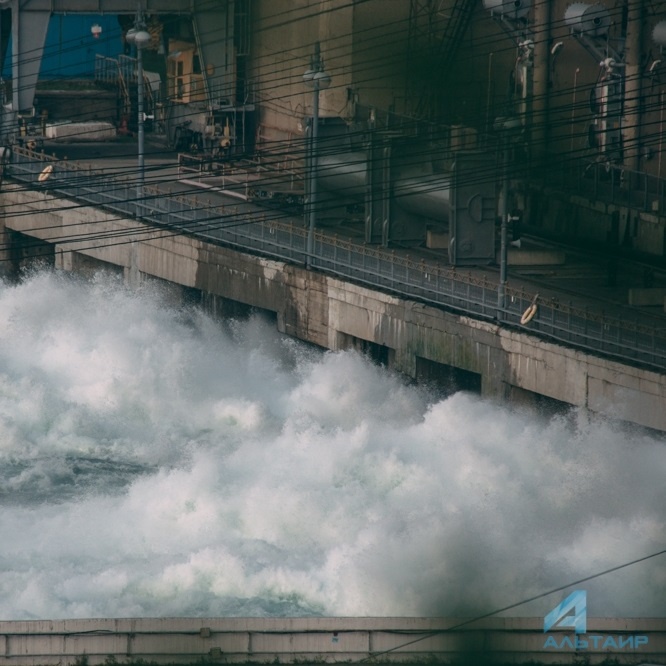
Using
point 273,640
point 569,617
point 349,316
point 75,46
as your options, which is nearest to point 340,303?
point 349,316

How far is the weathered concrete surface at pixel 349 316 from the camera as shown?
4091 cm

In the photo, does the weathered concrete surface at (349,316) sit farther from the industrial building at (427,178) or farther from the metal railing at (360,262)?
the metal railing at (360,262)

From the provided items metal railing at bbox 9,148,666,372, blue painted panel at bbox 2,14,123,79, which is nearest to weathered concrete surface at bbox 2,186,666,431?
metal railing at bbox 9,148,666,372

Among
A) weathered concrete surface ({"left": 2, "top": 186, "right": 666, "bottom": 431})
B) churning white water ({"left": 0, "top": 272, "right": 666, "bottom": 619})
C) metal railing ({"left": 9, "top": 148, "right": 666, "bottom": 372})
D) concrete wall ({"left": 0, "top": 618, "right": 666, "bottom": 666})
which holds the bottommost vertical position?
churning white water ({"left": 0, "top": 272, "right": 666, "bottom": 619})

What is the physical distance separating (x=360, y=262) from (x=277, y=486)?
1190cm

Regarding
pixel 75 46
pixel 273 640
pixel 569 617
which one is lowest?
pixel 273 640

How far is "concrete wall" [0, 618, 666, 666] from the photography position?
24.4 meters

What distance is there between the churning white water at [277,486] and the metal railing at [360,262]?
2177 millimetres

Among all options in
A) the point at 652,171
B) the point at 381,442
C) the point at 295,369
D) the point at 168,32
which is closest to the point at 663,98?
the point at 652,171

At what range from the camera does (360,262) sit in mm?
50531

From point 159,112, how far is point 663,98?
88.8 ft

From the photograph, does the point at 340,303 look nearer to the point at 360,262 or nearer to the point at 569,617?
the point at 360,262

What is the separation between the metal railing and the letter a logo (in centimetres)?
1300

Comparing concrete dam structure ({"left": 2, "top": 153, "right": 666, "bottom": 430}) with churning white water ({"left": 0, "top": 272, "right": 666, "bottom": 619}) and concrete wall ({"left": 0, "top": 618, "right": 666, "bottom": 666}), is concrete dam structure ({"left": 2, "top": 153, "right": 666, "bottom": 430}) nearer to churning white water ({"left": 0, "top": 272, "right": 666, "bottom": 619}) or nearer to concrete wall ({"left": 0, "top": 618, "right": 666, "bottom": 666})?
churning white water ({"left": 0, "top": 272, "right": 666, "bottom": 619})
